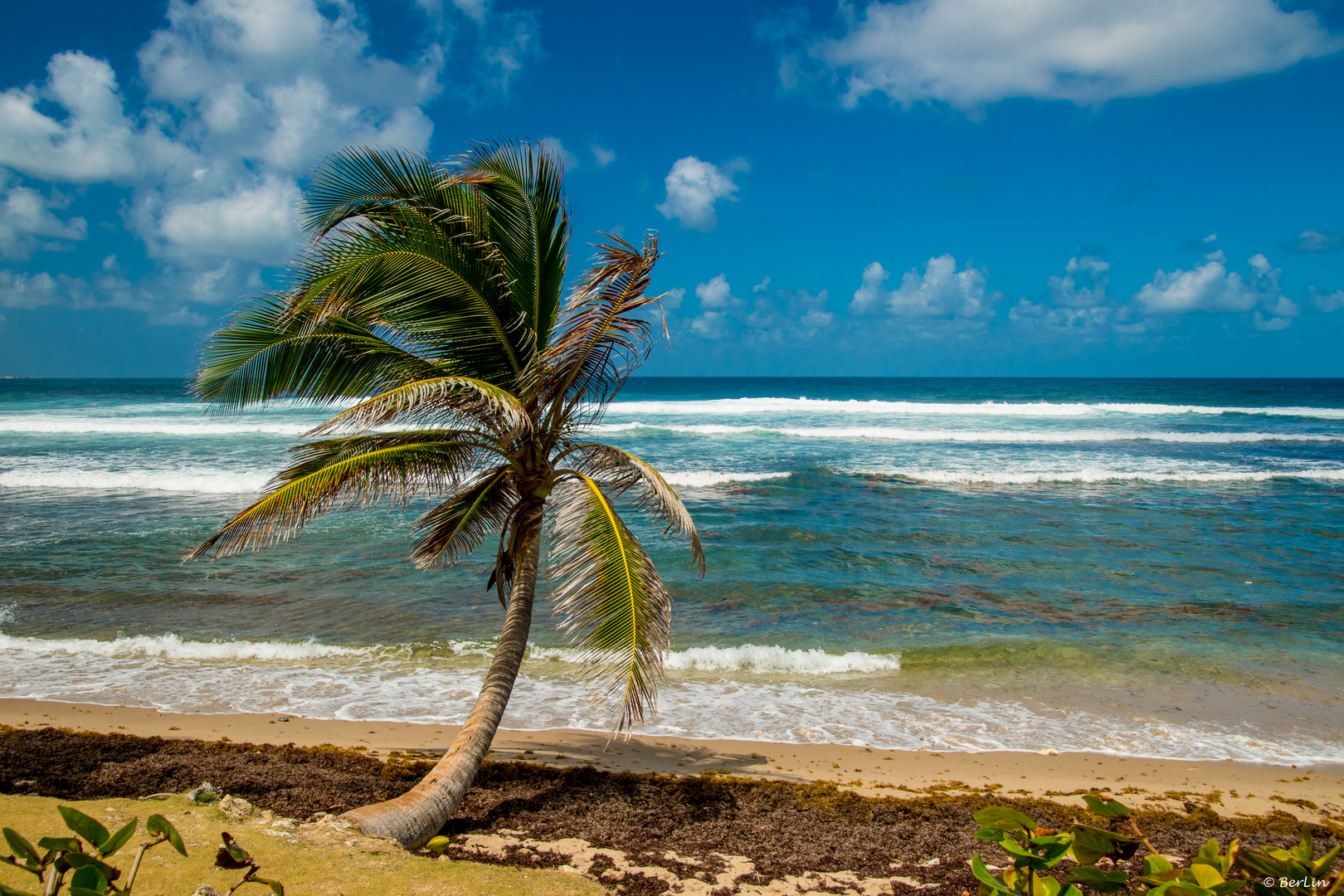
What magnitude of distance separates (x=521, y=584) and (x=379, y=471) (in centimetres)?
133

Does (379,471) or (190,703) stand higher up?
(379,471)

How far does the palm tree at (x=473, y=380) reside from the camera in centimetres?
487

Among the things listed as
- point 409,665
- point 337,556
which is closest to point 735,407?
point 337,556

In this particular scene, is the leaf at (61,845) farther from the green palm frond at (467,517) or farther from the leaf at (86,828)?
the green palm frond at (467,517)

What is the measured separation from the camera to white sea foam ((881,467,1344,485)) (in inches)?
898

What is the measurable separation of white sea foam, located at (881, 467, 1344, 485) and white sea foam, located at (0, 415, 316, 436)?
25.9 m

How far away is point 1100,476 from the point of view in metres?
23.5

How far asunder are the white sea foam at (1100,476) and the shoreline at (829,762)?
16580 millimetres

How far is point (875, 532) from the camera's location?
619 inches

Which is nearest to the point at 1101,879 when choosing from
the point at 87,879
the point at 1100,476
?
the point at 87,879

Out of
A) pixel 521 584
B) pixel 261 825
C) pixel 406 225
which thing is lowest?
pixel 261 825

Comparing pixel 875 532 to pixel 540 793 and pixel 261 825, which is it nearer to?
pixel 540 793

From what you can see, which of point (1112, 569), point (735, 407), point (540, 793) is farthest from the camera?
point (735, 407)

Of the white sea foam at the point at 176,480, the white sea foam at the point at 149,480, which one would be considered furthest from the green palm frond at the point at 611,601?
the white sea foam at the point at 149,480
